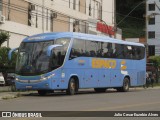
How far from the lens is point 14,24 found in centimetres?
4884

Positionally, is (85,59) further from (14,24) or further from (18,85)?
(14,24)

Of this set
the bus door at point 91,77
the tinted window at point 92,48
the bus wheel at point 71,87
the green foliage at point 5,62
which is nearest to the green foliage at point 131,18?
the green foliage at point 5,62

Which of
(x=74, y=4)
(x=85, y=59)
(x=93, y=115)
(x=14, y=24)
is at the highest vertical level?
(x=74, y=4)

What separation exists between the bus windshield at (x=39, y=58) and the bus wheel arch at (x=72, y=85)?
171 cm

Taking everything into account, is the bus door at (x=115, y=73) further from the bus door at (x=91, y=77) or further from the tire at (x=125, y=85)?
the bus door at (x=91, y=77)


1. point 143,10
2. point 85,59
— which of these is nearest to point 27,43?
point 85,59

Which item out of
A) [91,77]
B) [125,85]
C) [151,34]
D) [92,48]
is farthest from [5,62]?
[151,34]

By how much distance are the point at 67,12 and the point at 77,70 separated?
32.5 meters

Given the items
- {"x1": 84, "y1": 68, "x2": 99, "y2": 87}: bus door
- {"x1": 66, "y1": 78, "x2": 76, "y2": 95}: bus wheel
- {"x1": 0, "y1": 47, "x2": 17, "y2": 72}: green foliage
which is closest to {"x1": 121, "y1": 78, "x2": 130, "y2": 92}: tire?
{"x1": 84, "y1": 68, "x2": 99, "y2": 87}: bus door

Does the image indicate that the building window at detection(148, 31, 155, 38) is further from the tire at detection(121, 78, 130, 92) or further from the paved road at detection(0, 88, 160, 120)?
the paved road at detection(0, 88, 160, 120)

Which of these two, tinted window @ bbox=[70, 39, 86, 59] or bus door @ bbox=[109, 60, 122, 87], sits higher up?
tinted window @ bbox=[70, 39, 86, 59]

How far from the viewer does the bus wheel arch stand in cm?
2874

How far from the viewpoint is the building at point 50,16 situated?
48.5 meters

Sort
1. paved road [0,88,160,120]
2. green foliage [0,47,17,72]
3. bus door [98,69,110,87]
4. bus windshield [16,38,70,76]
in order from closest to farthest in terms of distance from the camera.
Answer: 1. paved road [0,88,160,120]
2. bus windshield [16,38,70,76]
3. bus door [98,69,110,87]
4. green foliage [0,47,17,72]
